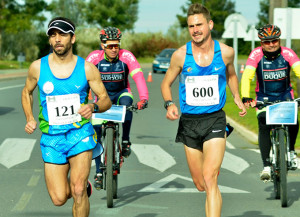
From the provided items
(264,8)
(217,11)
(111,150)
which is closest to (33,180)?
(111,150)

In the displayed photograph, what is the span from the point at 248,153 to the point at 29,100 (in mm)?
6843

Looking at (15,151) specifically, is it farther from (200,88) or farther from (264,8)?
(264,8)

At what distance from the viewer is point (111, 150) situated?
8.40 m

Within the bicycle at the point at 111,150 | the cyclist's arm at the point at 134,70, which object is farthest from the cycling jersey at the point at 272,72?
the bicycle at the point at 111,150

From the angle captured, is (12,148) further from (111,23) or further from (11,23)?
(111,23)

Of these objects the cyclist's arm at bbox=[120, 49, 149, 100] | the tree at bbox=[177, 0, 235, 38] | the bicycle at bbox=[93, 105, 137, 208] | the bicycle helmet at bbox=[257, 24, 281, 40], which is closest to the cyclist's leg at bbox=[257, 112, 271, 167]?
the bicycle helmet at bbox=[257, 24, 281, 40]

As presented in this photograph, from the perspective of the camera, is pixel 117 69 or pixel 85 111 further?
pixel 117 69

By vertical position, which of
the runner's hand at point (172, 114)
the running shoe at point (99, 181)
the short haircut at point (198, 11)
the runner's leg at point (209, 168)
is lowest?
the running shoe at point (99, 181)

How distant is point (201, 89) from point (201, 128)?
0.35 meters

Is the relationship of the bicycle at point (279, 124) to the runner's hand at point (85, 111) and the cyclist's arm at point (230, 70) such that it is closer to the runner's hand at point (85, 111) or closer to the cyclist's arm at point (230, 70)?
the cyclist's arm at point (230, 70)

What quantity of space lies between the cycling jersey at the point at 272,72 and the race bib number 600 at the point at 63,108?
2.95 meters

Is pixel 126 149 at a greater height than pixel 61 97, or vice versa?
pixel 61 97

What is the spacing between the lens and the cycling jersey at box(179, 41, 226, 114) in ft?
22.3

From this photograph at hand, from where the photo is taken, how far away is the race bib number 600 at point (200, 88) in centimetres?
679
